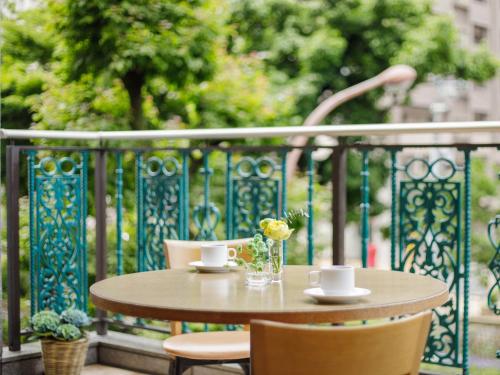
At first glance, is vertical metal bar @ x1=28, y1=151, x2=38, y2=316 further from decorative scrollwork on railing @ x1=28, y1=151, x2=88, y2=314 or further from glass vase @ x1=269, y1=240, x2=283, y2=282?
glass vase @ x1=269, y1=240, x2=283, y2=282

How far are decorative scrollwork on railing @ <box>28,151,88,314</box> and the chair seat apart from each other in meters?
1.31

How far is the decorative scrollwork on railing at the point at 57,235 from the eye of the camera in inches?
160

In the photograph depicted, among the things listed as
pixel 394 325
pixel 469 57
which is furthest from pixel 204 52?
pixel 469 57

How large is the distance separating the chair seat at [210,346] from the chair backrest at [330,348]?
3.02ft

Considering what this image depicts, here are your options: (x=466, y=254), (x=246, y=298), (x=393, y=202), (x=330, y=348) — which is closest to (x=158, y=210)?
(x=393, y=202)

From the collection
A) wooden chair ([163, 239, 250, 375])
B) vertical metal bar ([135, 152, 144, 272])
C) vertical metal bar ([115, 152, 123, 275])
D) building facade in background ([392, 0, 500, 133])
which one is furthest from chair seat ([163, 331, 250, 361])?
building facade in background ([392, 0, 500, 133])

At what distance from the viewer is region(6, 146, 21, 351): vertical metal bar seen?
389 cm

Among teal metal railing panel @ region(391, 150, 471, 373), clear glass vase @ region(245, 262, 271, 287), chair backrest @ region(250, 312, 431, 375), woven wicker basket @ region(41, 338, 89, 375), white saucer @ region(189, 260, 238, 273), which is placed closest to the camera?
chair backrest @ region(250, 312, 431, 375)

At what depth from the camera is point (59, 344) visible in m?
3.81

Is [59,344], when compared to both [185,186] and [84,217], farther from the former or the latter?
[185,186]

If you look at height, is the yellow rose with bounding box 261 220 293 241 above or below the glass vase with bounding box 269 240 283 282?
above

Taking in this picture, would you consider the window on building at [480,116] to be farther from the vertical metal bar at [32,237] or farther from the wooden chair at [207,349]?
the wooden chair at [207,349]

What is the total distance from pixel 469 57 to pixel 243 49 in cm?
480

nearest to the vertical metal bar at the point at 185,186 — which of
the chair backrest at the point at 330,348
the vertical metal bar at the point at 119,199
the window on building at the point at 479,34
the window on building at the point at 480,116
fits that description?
the vertical metal bar at the point at 119,199
